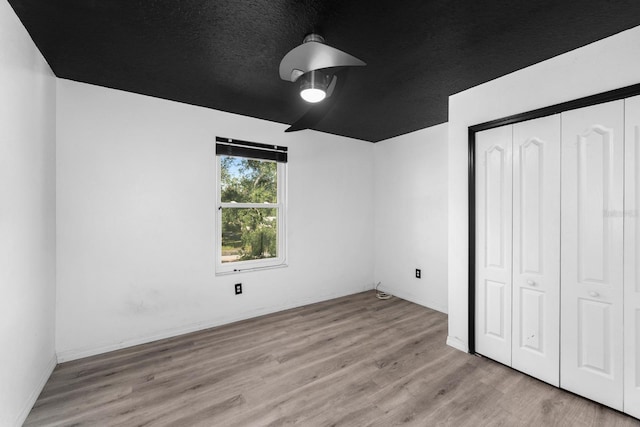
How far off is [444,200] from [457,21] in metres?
2.25

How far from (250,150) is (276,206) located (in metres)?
0.77

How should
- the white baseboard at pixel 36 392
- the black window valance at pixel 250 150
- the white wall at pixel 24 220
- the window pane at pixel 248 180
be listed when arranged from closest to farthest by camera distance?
the white wall at pixel 24 220 → the white baseboard at pixel 36 392 → the black window valance at pixel 250 150 → the window pane at pixel 248 180

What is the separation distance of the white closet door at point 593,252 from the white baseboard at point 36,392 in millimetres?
3573

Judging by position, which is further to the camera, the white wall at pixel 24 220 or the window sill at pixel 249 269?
the window sill at pixel 249 269

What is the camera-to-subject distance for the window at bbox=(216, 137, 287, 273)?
3311 millimetres

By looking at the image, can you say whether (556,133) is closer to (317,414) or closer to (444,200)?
(444,200)

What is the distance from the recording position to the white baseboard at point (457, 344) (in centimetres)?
262

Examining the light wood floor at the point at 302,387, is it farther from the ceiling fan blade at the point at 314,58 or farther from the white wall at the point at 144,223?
the ceiling fan blade at the point at 314,58

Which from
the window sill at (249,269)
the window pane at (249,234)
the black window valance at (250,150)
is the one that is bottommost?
the window sill at (249,269)

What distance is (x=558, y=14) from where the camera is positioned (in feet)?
5.40

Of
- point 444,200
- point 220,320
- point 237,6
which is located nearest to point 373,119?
point 444,200

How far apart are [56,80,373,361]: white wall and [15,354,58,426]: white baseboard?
0.15 m

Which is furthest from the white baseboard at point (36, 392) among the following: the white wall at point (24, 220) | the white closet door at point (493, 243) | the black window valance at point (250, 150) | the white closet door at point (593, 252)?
the white closet door at point (593, 252)

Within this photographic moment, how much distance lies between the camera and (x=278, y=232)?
3.75 meters
